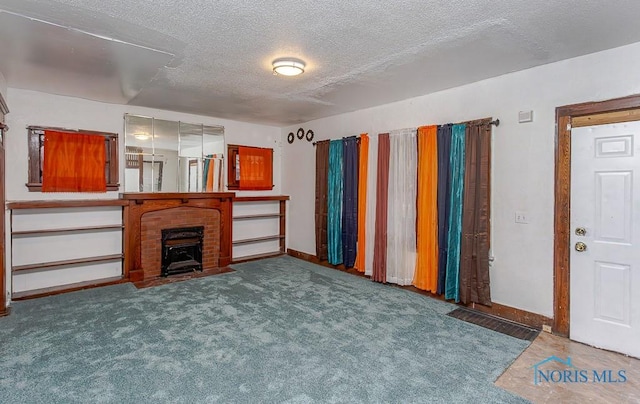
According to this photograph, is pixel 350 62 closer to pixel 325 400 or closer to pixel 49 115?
pixel 325 400

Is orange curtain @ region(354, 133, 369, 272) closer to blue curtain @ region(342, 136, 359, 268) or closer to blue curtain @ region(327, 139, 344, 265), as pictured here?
blue curtain @ region(342, 136, 359, 268)

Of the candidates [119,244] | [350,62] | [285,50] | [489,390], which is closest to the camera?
[489,390]

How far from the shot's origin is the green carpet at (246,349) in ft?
7.36

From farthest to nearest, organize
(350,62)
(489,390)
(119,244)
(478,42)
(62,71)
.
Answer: (119,244), (62,71), (350,62), (478,42), (489,390)

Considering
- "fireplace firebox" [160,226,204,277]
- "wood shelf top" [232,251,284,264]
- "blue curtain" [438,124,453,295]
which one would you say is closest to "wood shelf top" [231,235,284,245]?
"wood shelf top" [232,251,284,264]

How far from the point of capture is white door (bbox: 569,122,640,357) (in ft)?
9.13

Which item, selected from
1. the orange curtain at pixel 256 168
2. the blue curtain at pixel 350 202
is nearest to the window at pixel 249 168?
the orange curtain at pixel 256 168

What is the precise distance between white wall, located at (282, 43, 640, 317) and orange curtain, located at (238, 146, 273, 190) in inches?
142

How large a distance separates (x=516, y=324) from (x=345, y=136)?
11.7 ft

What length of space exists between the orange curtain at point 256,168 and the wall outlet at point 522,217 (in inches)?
177

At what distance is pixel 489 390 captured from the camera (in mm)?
2270

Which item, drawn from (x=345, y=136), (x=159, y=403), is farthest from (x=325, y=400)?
(x=345, y=136)

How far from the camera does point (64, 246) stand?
4492 mm

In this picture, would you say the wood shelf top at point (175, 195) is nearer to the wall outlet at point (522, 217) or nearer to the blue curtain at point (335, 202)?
the blue curtain at point (335, 202)
